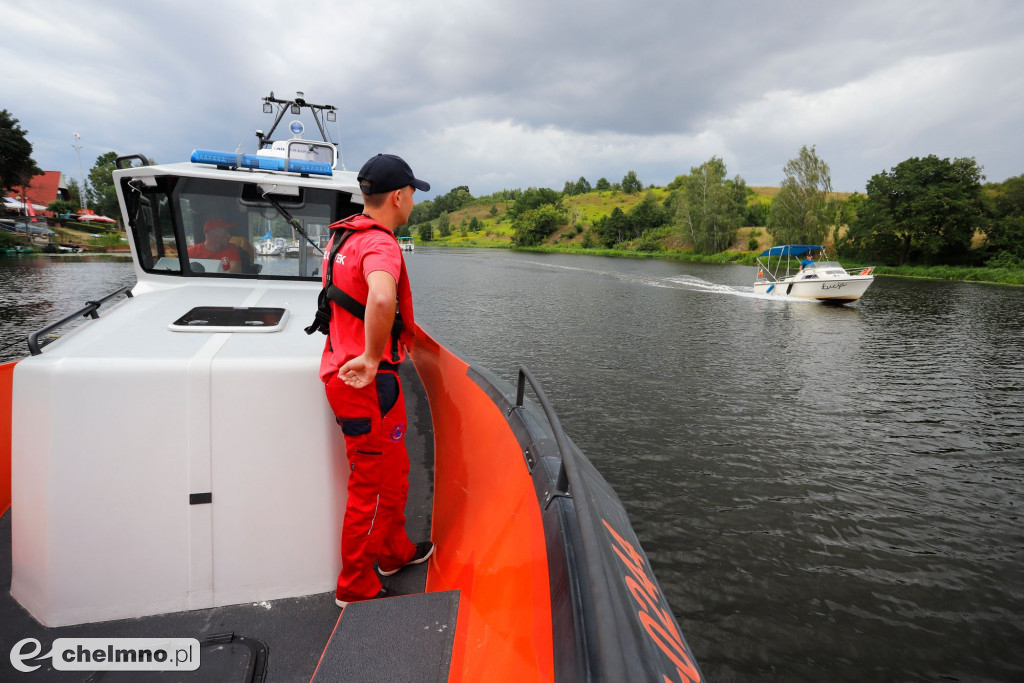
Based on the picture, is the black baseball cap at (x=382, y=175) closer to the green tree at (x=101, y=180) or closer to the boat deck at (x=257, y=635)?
the boat deck at (x=257, y=635)

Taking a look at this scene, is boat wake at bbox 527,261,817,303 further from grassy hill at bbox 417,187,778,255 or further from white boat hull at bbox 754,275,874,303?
grassy hill at bbox 417,187,778,255

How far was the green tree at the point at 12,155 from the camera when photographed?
38562mm

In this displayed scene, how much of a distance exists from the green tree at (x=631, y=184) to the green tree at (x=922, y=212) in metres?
94.5

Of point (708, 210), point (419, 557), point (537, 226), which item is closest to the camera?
point (419, 557)

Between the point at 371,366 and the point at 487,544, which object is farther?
the point at 487,544

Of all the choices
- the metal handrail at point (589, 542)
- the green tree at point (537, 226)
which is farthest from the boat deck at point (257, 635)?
the green tree at point (537, 226)

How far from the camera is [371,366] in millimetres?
2012

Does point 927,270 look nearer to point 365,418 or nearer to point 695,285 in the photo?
point 695,285

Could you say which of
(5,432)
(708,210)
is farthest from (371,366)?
(708,210)

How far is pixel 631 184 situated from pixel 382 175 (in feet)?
497

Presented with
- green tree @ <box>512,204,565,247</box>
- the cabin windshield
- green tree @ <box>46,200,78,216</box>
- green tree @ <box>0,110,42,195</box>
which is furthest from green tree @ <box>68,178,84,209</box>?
the cabin windshield

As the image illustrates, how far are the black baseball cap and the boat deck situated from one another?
1327 millimetres

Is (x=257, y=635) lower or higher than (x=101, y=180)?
lower

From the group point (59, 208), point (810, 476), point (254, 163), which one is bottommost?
point (810, 476)
